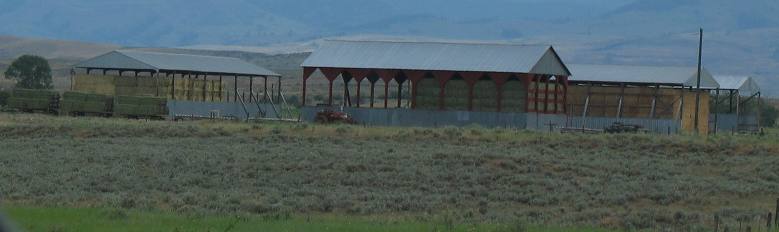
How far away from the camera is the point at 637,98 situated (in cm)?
6775

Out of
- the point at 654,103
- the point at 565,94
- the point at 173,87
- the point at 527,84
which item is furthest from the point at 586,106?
the point at 173,87

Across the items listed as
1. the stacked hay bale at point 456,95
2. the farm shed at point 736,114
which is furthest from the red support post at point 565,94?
the farm shed at point 736,114

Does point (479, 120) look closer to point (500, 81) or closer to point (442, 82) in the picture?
point (500, 81)

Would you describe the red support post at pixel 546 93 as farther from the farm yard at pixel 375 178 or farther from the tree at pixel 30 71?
the tree at pixel 30 71

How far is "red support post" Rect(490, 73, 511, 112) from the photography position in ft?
205

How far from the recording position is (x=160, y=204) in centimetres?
2839

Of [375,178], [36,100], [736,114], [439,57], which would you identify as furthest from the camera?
[736,114]

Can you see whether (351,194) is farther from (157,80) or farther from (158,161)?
(157,80)

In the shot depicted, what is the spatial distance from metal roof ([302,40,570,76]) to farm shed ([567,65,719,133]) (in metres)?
3.35

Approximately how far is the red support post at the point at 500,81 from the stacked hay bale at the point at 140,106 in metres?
14.5

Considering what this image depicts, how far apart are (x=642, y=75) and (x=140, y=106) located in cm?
2335

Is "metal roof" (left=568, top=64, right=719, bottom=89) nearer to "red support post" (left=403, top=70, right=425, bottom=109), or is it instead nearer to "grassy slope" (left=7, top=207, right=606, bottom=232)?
"red support post" (left=403, top=70, right=425, bottom=109)

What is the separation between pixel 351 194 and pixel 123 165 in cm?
813

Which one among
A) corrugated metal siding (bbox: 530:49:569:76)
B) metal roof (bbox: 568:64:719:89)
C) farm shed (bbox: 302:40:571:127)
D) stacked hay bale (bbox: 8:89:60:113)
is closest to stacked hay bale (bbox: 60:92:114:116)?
stacked hay bale (bbox: 8:89:60:113)
